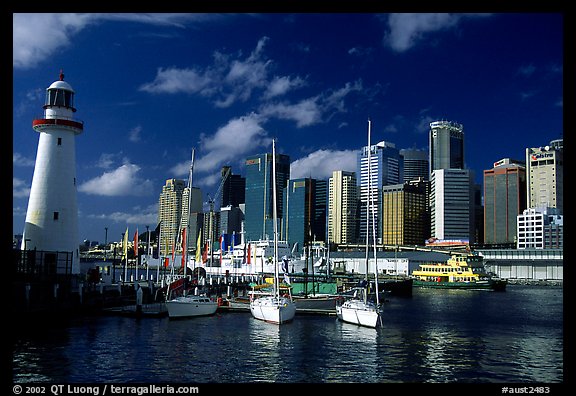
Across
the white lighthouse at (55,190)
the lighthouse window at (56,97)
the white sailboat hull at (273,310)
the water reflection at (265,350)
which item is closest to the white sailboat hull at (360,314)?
the white sailboat hull at (273,310)

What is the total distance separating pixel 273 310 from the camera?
4869 centimetres

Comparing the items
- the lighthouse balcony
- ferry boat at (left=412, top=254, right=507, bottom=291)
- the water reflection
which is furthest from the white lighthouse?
ferry boat at (left=412, top=254, right=507, bottom=291)

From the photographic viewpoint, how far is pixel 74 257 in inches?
1816

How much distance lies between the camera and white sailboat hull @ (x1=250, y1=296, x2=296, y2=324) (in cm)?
4834

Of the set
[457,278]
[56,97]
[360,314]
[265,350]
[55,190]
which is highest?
[56,97]

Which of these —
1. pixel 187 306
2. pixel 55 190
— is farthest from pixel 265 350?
pixel 55 190

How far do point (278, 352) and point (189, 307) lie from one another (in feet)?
63.3

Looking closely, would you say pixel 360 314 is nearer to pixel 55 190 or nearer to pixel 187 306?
pixel 187 306

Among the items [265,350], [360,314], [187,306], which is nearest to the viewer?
[265,350]

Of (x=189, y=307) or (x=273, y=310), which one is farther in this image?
(x=189, y=307)
